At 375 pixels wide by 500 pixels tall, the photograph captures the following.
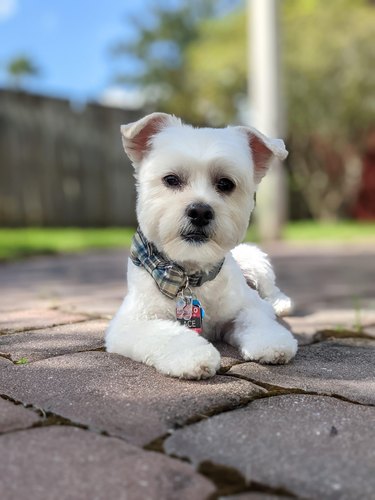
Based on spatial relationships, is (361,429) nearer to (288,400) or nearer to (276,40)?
(288,400)

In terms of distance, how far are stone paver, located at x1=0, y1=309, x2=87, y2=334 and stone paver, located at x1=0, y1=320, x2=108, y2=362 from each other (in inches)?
5.0

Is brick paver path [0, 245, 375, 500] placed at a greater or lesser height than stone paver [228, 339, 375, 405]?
greater

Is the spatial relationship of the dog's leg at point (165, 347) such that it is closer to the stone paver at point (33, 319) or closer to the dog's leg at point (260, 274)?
the stone paver at point (33, 319)

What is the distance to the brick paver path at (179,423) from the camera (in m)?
1.44

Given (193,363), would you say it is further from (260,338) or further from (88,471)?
(88,471)

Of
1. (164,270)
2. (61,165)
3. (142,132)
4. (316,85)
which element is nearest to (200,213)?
(164,270)

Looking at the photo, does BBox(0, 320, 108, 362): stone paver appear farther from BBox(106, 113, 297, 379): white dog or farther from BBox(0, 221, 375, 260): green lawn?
BBox(0, 221, 375, 260): green lawn

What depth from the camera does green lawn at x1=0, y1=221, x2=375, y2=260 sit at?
7.87 metres

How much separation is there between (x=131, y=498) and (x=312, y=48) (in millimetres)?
13964

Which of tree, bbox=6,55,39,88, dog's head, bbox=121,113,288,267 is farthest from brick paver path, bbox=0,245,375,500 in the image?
tree, bbox=6,55,39,88

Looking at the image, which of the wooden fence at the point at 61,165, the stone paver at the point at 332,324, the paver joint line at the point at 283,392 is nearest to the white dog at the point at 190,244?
the paver joint line at the point at 283,392

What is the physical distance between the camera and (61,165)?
1148 cm

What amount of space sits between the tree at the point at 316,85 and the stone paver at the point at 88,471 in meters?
11.9

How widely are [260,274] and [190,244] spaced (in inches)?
33.9
